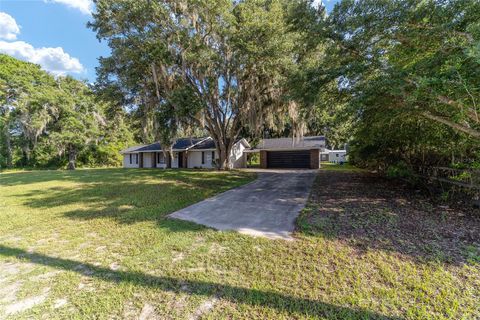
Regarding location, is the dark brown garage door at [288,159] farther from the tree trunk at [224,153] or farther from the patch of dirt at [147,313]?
the patch of dirt at [147,313]

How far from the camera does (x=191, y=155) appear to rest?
21.7 meters

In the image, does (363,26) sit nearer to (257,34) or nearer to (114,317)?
(257,34)

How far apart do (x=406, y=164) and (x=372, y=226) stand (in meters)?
5.08

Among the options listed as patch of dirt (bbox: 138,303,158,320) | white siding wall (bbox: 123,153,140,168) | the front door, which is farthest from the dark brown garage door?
A: patch of dirt (bbox: 138,303,158,320)

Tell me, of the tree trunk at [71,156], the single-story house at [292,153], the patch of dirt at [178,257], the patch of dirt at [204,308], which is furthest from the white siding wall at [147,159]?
the patch of dirt at [204,308]

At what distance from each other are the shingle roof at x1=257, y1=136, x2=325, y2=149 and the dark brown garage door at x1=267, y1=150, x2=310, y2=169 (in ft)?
2.24

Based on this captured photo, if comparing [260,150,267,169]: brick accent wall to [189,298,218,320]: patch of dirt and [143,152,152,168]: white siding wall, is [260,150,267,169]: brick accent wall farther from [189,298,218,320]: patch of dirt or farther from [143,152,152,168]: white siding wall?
[189,298,218,320]: patch of dirt

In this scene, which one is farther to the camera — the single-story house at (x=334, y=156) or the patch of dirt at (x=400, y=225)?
the single-story house at (x=334, y=156)

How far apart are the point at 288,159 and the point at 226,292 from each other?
1865 cm

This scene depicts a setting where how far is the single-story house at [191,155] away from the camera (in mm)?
20497

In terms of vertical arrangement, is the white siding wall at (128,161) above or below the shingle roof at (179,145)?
below

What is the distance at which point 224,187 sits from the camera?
9164 millimetres

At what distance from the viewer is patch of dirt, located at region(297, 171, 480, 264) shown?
3.41 metres

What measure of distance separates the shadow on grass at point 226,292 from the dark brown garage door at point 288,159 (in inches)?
719
